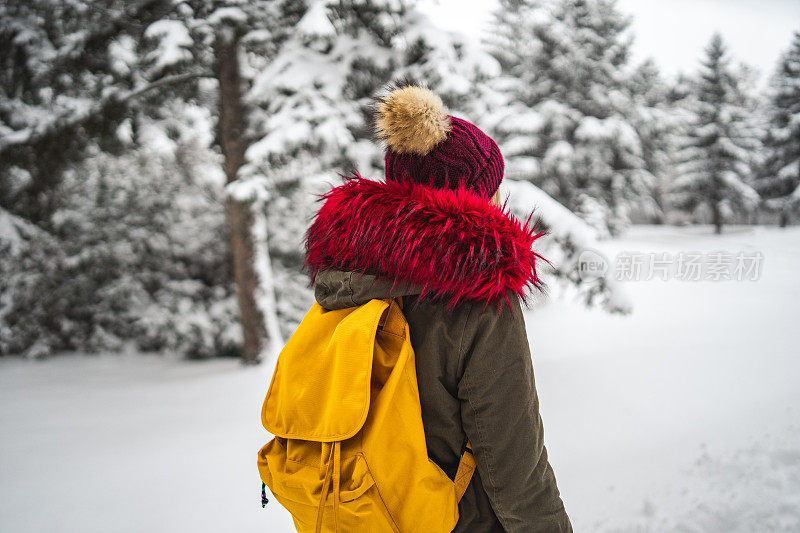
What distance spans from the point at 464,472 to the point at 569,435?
331 cm

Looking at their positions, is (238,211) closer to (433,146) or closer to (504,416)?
(433,146)

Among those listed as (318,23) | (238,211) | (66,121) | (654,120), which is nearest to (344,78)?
(318,23)

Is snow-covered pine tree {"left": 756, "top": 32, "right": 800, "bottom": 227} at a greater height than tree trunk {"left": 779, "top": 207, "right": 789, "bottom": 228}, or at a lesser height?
greater

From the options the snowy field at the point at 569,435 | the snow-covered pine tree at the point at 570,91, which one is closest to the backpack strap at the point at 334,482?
the snowy field at the point at 569,435

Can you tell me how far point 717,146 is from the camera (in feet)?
67.8

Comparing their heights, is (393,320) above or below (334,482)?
above

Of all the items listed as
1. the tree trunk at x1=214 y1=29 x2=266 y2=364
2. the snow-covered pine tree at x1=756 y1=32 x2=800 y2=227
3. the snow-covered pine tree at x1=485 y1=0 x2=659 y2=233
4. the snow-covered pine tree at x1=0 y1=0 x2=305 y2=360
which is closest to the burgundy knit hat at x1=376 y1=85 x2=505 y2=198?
the snow-covered pine tree at x1=0 y1=0 x2=305 y2=360

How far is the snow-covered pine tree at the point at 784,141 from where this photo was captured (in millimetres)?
19141

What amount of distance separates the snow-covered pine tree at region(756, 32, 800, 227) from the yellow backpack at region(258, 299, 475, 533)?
23.1 m

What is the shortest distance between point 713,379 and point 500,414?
5498mm

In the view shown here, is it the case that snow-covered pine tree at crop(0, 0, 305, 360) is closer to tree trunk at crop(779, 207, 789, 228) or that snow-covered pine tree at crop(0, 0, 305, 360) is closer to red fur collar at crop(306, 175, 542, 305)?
red fur collar at crop(306, 175, 542, 305)

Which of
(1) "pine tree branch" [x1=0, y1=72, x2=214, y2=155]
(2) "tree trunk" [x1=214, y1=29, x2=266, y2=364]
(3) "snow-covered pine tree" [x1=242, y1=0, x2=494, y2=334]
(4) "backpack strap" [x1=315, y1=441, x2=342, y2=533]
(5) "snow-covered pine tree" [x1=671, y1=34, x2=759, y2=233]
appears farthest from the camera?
(5) "snow-covered pine tree" [x1=671, y1=34, x2=759, y2=233]

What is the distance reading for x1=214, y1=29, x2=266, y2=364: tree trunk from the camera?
651 centimetres

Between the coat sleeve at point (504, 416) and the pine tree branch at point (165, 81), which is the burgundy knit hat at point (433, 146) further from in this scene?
the pine tree branch at point (165, 81)
